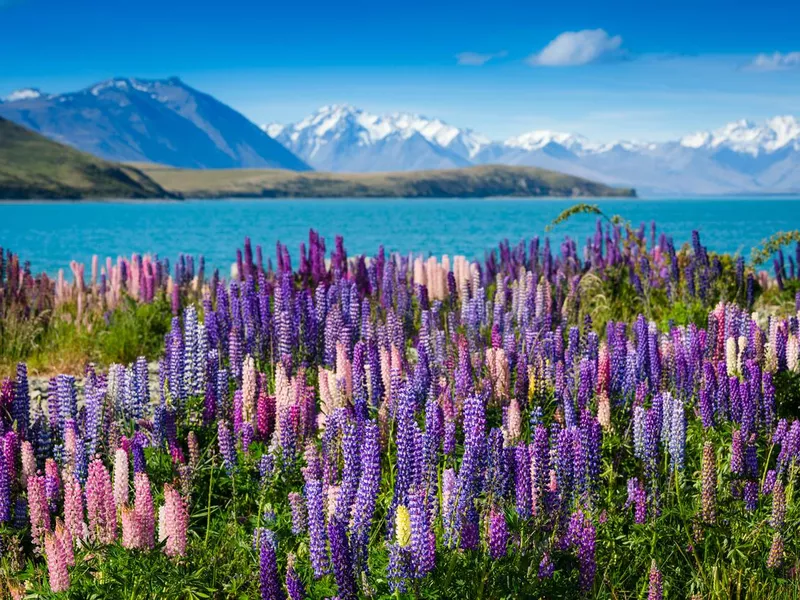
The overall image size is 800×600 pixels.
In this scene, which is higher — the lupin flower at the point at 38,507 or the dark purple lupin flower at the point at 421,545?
the dark purple lupin flower at the point at 421,545

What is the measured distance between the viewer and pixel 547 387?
6.87m

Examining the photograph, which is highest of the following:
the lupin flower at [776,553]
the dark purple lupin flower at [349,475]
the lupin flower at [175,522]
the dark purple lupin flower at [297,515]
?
the dark purple lupin flower at [349,475]

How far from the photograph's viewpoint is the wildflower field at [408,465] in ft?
13.0

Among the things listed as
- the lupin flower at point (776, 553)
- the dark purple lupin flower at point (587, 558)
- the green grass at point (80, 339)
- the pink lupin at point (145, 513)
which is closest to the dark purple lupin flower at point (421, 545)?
the dark purple lupin flower at point (587, 558)

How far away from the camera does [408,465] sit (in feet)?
13.9

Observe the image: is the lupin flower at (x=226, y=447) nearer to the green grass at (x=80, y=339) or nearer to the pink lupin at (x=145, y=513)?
the pink lupin at (x=145, y=513)

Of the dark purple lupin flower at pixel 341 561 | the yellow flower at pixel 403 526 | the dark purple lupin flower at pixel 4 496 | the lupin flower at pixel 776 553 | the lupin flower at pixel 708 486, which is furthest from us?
the dark purple lupin flower at pixel 4 496

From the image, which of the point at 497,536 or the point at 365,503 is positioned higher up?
the point at 365,503

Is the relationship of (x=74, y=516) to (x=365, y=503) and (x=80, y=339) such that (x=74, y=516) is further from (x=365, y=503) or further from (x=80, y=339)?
(x=80, y=339)

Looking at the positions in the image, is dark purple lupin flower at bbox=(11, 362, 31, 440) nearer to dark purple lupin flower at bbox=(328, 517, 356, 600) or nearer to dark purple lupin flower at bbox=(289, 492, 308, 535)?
dark purple lupin flower at bbox=(289, 492, 308, 535)

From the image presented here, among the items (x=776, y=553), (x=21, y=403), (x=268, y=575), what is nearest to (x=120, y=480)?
(x=268, y=575)

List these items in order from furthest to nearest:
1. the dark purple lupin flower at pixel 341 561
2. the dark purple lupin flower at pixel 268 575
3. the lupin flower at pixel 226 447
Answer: the lupin flower at pixel 226 447 → the dark purple lupin flower at pixel 268 575 → the dark purple lupin flower at pixel 341 561

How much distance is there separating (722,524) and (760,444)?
1.46m

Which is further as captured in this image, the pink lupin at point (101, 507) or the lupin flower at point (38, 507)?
the lupin flower at point (38, 507)
